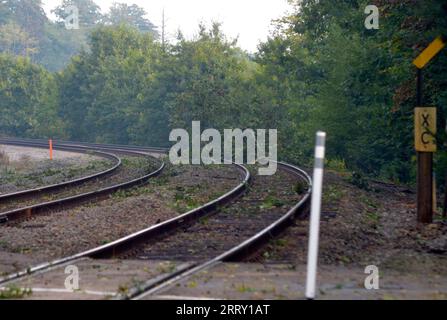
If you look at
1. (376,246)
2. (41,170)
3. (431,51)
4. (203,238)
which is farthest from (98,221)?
(41,170)

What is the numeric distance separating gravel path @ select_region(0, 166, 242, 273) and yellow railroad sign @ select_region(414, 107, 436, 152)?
15.9 ft

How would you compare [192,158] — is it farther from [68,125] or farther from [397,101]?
[68,125]

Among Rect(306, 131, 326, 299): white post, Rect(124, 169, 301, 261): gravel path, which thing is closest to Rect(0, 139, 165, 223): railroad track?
Rect(124, 169, 301, 261): gravel path

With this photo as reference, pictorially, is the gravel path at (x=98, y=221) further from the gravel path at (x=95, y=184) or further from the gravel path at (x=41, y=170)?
the gravel path at (x=41, y=170)

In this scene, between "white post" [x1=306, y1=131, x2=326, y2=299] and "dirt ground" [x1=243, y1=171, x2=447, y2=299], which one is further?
"dirt ground" [x1=243, y1=171, x2=447, y2=299]

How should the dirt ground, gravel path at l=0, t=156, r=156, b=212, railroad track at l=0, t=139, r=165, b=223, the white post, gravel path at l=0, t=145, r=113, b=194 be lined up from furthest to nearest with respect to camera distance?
gravel path at l=0, t=145, r=113, b=194, gravel path at l=0, t=156, r=156, b=212, railroad track at l=0, t=139, r=165, b=223, the dirt ground, the white post

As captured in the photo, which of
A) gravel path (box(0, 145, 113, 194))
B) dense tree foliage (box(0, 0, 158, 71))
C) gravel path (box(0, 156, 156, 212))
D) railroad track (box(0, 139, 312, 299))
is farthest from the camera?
dense tree foliage (box(0, 0, 158, 71))

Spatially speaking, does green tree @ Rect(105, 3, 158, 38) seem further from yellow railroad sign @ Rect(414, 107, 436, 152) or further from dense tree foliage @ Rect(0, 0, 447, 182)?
yellow railroad sign @ Rect(414, 107, 436, 152)

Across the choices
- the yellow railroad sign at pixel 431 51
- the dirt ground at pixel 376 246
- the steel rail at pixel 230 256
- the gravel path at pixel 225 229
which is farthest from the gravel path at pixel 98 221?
the yellow railroad sign at pixel 431 51

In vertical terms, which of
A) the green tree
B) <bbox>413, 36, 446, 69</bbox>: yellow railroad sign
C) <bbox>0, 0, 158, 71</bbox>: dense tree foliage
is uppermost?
the green tree

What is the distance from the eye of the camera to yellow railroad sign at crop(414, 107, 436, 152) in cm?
1304

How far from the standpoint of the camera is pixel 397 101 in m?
16.4

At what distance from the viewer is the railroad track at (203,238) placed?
339 inches

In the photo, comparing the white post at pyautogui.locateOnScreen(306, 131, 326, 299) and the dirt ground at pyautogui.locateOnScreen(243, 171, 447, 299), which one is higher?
the white post at pyautogui.locateOnScreen(306, 131, 326, 299)
